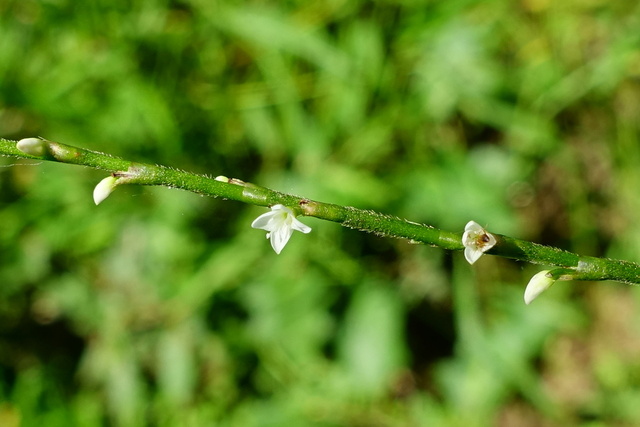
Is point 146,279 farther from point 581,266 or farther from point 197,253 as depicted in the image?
point 581,266

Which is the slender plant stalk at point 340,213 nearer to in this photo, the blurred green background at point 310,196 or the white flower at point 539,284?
the white flower at point 539,284

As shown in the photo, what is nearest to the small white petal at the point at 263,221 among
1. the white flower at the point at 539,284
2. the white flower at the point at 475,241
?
the white flower at the point at 475,241

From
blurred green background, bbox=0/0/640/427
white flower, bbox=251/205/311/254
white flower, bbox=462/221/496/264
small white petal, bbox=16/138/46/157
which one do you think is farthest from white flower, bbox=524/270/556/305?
blurred green background, bbox=0/0/640/427

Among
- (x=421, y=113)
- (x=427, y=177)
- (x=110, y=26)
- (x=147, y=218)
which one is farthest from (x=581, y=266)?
(x=110, y=26)

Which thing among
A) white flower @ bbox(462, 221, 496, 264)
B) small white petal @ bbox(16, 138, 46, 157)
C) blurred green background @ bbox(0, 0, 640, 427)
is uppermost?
blurred green background @ bbox(0, 0, 640, 427)

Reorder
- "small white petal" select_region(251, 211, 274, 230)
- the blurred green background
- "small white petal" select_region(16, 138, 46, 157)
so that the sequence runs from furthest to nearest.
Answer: the blurred green background < "small white petal" select_region(251, 211, 274, 230) < "small white petal" select_region(16, 138, 46, 157)

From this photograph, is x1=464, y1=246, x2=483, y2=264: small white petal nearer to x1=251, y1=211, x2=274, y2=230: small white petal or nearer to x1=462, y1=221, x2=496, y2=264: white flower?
x1=462, y1=221, x2=496, y2=264: white flower
